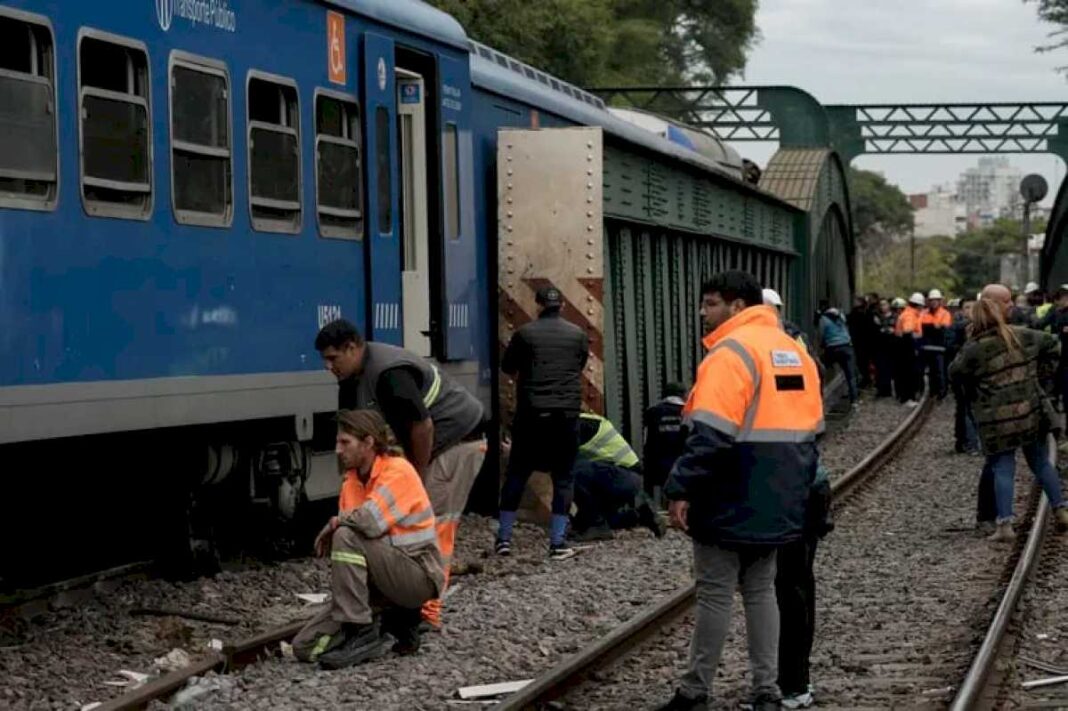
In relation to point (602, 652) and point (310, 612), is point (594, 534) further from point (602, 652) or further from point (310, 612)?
point (602, 652)

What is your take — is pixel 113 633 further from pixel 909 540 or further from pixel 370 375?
pixel 909 540

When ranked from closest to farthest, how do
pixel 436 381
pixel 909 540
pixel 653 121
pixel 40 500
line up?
pixel 436 381 → pixel 40 500 → pixel 909 540 → pixel 653 121

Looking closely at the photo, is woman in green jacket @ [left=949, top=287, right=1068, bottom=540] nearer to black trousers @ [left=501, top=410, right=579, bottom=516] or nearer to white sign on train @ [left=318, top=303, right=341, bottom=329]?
black trousers @ [left=501, top=410, right=579, bottom=516]

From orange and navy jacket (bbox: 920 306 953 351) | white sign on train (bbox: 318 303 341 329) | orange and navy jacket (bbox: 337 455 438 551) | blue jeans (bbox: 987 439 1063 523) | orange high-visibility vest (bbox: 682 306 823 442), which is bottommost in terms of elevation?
blue jeans (bbox: 987 439 1063 523)

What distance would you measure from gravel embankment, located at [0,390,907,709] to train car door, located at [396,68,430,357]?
4.88 ft

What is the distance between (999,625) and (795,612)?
209 centimetres

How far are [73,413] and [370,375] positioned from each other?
1.37m

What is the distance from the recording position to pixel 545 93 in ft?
58.1

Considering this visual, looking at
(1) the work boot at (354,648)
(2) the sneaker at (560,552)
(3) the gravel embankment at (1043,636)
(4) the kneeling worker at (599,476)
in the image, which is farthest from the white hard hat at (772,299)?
(4) the kneeling worker at (599,476)

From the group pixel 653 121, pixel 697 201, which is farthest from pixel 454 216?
pixel 653 121

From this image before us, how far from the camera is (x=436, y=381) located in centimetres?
1056

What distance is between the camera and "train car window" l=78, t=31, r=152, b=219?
962 centimetres

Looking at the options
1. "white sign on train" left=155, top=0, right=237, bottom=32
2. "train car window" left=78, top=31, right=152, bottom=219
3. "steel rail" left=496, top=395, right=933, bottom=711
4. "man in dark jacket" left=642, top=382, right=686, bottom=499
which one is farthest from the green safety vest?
"train car window" left=78, top=31, right=152, bottom=219

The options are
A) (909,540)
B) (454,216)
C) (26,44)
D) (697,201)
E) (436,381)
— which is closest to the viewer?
(26,44)
